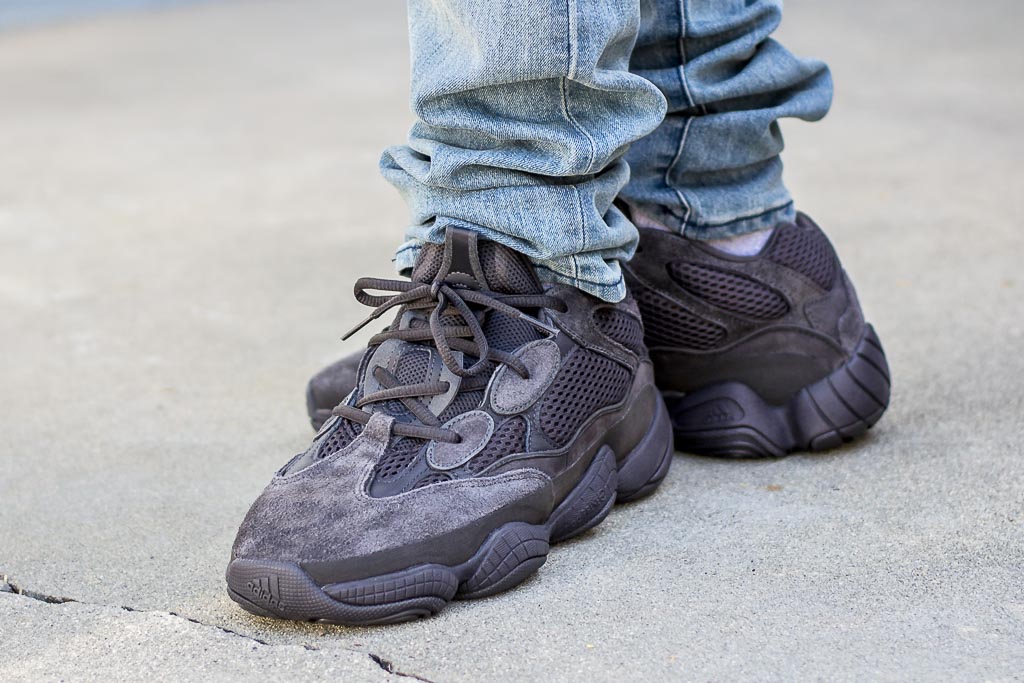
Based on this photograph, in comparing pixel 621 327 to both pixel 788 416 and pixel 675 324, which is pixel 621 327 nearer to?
pixel 675 324

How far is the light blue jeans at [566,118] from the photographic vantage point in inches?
46.6

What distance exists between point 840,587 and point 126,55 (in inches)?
175

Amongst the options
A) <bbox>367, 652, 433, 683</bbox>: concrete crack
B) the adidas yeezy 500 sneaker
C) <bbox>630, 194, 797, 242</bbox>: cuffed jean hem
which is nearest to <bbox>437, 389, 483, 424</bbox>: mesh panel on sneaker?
the adidas yeezy 500 sneaker

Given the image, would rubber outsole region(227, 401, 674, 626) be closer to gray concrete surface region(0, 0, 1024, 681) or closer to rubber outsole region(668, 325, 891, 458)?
gray concrete surface region(0, 0, 1024, 681)

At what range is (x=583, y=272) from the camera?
1.27 metres

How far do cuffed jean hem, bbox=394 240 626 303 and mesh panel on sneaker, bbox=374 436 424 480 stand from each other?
0.22 meters

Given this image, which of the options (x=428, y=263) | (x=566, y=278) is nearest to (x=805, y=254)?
(x=566, y=278)

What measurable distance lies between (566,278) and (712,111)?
327 mm

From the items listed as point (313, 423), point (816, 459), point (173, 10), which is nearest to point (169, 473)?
point (313, 423)

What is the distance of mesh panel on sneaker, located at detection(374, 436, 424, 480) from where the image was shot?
1.16 meters

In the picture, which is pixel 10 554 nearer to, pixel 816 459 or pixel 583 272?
pixel 583 272

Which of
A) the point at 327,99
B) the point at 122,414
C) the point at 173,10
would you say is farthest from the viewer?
the point at 173,10

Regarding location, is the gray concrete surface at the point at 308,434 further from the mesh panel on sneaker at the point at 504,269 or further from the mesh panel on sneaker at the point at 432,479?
the mesh panel on sneaker at the point at 504,269

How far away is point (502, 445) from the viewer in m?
1.21
